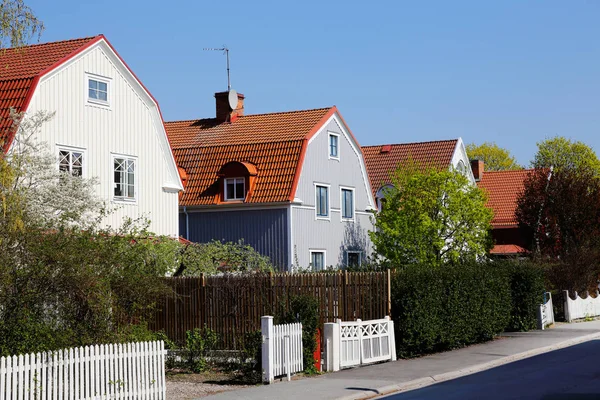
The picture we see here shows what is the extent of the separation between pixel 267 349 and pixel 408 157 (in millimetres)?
34681

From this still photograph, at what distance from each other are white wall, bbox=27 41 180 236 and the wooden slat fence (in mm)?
7495

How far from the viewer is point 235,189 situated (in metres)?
39.3

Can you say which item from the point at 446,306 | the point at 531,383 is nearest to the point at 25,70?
the point at 446,306

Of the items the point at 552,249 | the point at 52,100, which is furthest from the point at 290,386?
the point at 552,249

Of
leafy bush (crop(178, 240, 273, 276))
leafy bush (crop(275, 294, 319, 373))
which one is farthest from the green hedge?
leafy bush (crop(178, 240, 273, 276))

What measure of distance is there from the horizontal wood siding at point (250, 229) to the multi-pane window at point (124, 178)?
7.12 m

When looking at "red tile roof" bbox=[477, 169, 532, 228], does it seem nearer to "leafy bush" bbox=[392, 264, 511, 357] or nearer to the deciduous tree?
the deciduous tree

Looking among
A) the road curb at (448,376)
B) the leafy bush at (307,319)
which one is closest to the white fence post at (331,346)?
the leafy bush at (307,319)

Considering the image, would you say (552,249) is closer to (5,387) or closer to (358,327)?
(358,327)

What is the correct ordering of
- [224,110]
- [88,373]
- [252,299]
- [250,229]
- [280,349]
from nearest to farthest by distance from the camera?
[88,373] → [280,349] → [252,299] → [250,229] → [224,110]

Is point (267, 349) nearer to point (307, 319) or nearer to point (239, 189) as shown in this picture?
point (307, 319)

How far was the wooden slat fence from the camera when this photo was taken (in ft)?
71.0

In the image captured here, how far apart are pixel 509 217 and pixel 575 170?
11065mm

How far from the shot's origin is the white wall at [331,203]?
39312mm
